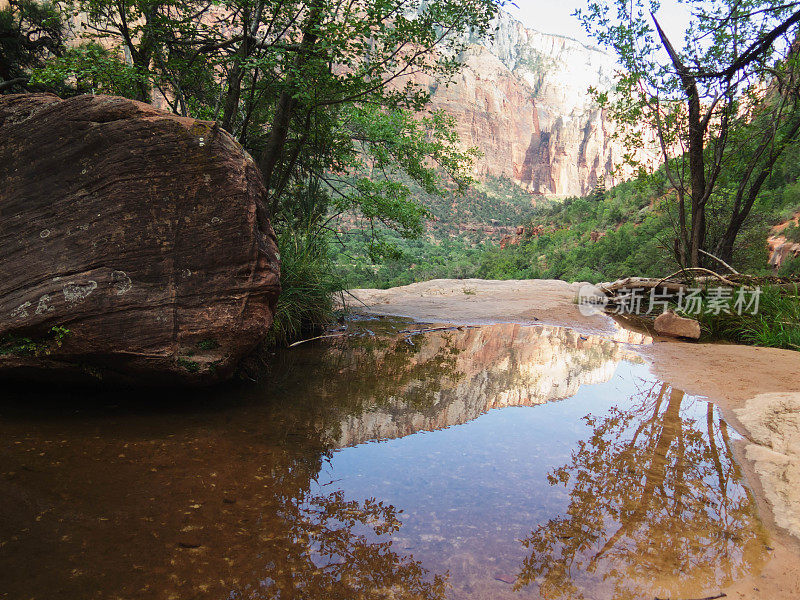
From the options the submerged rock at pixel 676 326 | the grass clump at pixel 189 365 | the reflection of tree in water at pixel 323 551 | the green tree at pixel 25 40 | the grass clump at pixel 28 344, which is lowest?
the reflection of tree in water at pixel 323 551

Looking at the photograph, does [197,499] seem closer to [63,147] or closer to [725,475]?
[725,475]

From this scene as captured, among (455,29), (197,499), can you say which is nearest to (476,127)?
(455,29)

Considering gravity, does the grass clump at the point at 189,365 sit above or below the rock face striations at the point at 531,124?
below

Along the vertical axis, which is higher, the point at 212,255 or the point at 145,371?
the point at 212,255

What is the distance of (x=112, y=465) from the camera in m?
2.00

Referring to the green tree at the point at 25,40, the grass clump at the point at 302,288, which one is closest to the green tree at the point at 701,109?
the grass clump at the point at 302,288

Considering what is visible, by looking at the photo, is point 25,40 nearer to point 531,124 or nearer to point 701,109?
point 701,109

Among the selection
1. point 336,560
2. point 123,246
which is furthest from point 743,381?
point 123,246

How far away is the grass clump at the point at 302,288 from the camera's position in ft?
16.0

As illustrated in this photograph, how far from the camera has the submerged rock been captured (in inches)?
230

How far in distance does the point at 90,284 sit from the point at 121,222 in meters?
0.44

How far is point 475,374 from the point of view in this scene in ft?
12.9

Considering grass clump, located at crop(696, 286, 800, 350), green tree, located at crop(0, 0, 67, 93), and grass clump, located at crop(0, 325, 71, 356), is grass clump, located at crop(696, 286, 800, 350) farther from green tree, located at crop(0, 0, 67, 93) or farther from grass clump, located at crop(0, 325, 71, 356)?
green tree, located at crop(0, 0, 67, 93)

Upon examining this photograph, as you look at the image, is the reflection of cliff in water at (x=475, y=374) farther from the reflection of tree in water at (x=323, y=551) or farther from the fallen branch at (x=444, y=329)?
the reflection of tree in water at (x=323, y=551)
